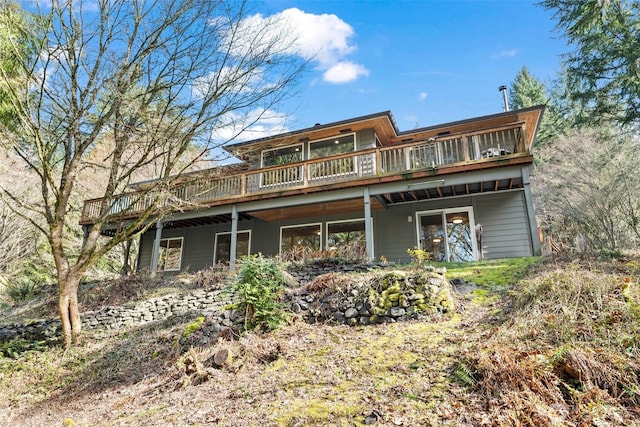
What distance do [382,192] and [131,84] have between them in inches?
277

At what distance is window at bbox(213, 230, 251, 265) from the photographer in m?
14.6

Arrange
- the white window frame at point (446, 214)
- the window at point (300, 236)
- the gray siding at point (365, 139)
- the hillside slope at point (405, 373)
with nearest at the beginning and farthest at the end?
→ the hillside slope at point (405, 373) → the white window frame at point (446, 214) → the gray siding at point (365, 139) → the window at point (300, 236)

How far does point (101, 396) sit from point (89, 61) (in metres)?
7.01

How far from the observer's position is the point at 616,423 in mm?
2887

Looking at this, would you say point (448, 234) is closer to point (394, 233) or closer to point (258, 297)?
point (394, 233)

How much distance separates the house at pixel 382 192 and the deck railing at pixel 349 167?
0.04 meters

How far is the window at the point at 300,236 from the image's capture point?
44.1 feet

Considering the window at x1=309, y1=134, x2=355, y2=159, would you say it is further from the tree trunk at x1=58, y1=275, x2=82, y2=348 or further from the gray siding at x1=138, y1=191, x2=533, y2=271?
the tree trunk at x1=58, y1=275, x2=82, y2=348

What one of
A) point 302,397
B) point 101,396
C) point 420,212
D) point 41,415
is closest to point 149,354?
point 101,396

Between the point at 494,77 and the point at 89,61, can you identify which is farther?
the point at 494,77

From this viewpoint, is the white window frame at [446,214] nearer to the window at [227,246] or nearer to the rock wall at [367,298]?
the rock wall at [367,298]

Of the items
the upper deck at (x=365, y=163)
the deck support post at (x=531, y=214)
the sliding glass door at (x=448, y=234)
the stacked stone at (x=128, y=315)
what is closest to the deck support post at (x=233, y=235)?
the upper deck at (x=365, y=163)

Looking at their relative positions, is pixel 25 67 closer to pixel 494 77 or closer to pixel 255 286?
pixel 255 286

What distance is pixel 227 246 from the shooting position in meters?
15.1
